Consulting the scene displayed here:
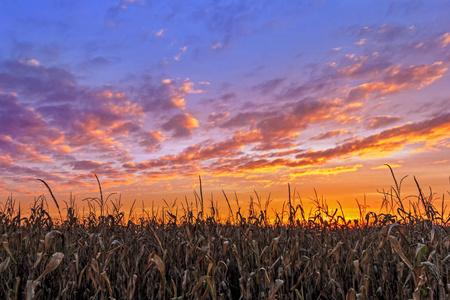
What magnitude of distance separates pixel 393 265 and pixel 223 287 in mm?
2057

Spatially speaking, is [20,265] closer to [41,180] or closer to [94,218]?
[41,180]

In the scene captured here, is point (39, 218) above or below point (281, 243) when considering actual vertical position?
above

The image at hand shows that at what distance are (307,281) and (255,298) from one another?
576 mm

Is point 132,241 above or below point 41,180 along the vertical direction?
below

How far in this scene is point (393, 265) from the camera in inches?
169

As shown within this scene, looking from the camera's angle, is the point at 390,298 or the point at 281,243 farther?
the point at 281,243

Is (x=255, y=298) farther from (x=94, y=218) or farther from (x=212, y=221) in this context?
(x=94, y=218)

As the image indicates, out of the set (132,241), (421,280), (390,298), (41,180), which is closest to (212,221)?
(132,241)

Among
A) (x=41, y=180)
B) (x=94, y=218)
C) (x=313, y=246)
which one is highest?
(x=41, y=180)

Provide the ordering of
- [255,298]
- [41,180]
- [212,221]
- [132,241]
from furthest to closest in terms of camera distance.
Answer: [212,221] < [132,241] < [41,180] < [255,298]

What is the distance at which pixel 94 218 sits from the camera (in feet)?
23.4

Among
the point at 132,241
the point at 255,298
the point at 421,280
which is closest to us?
the point at 421,280

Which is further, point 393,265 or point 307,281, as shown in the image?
point 393,265

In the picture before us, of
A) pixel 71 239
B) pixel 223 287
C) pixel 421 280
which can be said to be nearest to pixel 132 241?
pixel 71 239
